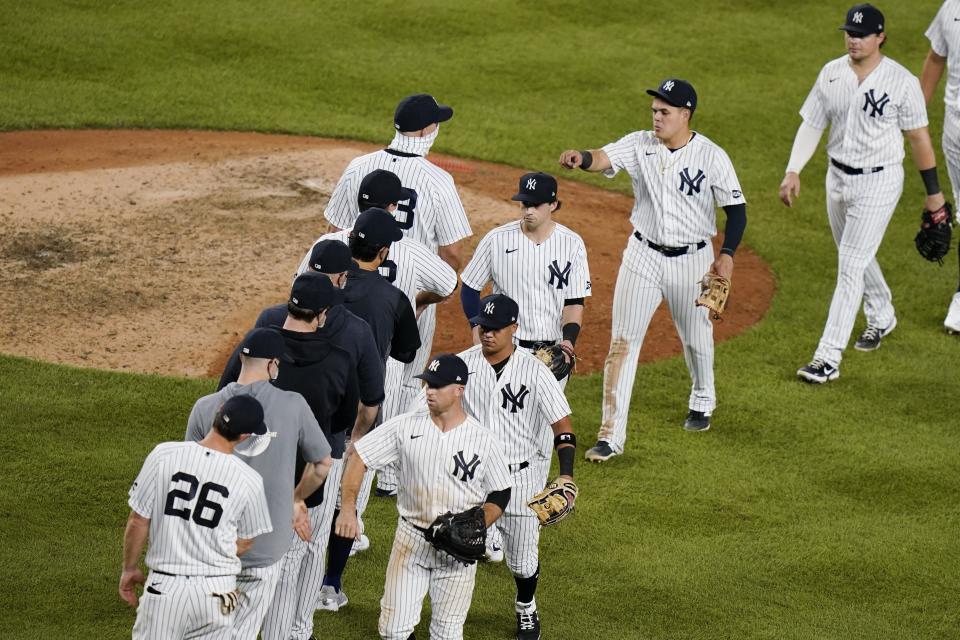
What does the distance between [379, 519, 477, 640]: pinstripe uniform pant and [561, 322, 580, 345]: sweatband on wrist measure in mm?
1703

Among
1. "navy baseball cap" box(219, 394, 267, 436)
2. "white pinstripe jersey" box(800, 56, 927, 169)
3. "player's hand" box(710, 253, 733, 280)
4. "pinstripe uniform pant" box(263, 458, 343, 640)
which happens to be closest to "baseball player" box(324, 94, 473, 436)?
"player's hand" box(710, 253, 733, 280)

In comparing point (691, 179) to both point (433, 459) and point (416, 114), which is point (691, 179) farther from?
point (433, 459)

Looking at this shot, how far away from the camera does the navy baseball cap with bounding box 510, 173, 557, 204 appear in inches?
259

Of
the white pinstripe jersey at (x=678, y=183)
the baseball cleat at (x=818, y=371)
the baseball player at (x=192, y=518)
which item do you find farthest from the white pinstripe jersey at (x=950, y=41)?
the baseball player at (x=192, y=518)

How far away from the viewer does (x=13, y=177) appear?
38.8ft

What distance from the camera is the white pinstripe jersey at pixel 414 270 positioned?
21.2 ft

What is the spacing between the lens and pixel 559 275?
6.72 metres

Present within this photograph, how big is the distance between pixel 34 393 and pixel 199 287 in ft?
6.79

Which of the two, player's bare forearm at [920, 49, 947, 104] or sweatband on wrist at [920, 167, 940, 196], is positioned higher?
player's bare forearm at [920, 49, 947, 104]

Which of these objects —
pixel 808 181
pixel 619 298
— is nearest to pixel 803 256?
pixel 808 181

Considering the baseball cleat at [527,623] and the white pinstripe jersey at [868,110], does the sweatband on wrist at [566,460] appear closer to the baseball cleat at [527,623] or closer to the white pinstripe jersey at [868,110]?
the baseball cleat at [527,623]

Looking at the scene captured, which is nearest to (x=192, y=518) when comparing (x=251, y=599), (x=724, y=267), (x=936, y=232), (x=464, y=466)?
(x=251, y=599)

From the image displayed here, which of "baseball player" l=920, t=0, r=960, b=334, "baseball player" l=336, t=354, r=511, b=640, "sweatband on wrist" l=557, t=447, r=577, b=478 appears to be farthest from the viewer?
"baseball player" l=920, t=0, r=960, b=334

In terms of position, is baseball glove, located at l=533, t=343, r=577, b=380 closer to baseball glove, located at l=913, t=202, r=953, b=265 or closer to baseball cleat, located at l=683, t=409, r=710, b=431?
baseball cleat, located at l=683, t=409, r=710, b=431
